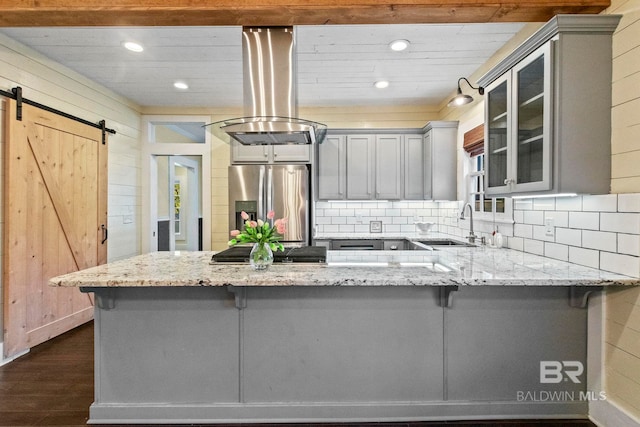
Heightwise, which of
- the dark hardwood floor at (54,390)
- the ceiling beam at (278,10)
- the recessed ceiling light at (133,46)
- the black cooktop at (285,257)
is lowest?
the dark hardwood floor at (54,390)

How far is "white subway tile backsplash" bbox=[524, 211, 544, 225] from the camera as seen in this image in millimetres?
2477

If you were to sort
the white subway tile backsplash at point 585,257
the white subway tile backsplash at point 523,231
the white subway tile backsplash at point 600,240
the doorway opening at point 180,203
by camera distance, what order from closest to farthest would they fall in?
1. the white subway tile backsplash at point 600,240
2. the white subway tile backsplash at point 585,257
3. the white subway tile backsplash at point 523,231
4. the doorway opening at point 180,203

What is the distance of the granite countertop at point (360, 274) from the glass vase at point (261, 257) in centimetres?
A: 5

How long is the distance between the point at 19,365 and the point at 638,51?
4.63 metres

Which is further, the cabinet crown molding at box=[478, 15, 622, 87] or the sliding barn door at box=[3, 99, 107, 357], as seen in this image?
the sliding barn door at box=[3, 99, 107, 357]

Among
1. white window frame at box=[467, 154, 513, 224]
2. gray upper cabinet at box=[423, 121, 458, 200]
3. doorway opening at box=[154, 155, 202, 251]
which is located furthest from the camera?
doorway opening at box=[154, 155, 202, 251]

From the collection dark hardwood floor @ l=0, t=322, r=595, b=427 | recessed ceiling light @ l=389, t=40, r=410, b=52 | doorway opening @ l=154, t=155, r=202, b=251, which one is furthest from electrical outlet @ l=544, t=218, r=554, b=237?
doorway opening @ l=154, t=155, r=202, b=251

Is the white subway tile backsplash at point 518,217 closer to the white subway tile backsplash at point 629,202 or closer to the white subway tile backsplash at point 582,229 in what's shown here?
the white subway tile backsplash at point 582,229

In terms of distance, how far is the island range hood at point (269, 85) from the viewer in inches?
89.0

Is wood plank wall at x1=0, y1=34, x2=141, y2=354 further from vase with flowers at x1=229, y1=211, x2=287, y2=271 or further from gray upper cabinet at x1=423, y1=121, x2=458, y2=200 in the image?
gray upper cabinet at x1=423, y1=121, x2=458, y2=200

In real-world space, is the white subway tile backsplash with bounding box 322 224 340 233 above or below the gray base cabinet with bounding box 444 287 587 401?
above

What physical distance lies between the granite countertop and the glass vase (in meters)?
0.05

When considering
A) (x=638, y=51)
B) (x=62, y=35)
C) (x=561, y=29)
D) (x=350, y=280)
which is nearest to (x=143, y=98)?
(x=62, y=35)

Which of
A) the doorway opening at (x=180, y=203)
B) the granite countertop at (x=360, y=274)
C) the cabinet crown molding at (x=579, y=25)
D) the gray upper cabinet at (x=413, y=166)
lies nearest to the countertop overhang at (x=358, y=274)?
the granite countertop at (x=360, y=274)
